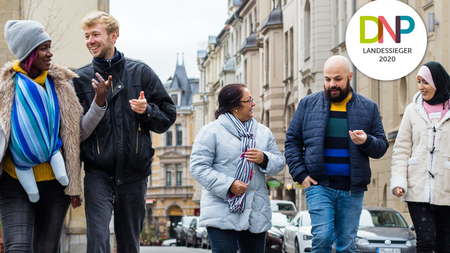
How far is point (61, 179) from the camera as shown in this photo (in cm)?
557

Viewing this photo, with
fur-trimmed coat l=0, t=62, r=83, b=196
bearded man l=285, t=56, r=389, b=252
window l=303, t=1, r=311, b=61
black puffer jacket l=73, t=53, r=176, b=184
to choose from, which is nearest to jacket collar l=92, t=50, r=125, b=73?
black puffer jacket l=73, t=53, r=176, b=184

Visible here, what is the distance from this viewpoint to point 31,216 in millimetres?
5516

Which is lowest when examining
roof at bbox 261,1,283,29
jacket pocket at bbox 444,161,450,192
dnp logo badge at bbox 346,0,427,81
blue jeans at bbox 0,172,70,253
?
blue jeans at bbox 0,172,70,253

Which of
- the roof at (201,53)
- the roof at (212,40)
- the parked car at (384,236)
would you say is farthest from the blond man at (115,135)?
the roof at (201,53)

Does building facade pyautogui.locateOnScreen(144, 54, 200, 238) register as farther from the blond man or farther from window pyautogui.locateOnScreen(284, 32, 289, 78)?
the blond man

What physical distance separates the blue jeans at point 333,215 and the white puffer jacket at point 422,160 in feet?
1.92

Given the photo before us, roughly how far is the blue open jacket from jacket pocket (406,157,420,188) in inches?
14.8

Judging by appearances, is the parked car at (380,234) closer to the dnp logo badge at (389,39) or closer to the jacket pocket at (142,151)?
the dnp logo badge at (389,39)

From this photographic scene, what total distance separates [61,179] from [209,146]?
5.33 ft

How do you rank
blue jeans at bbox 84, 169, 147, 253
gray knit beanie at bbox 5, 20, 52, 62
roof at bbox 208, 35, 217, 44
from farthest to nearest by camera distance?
roof at bbox 208, 35, 217, 44 → blue jeans at bbox 84, 169, 147, 253 → gray knit beanie at bbox 5, 20, 52, 62

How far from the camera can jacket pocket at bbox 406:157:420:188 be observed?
23.7 feet

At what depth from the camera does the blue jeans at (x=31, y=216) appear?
5.43 m

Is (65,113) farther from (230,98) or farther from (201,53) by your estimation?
(201,53)

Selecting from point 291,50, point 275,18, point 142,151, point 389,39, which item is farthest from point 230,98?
point 275,18
